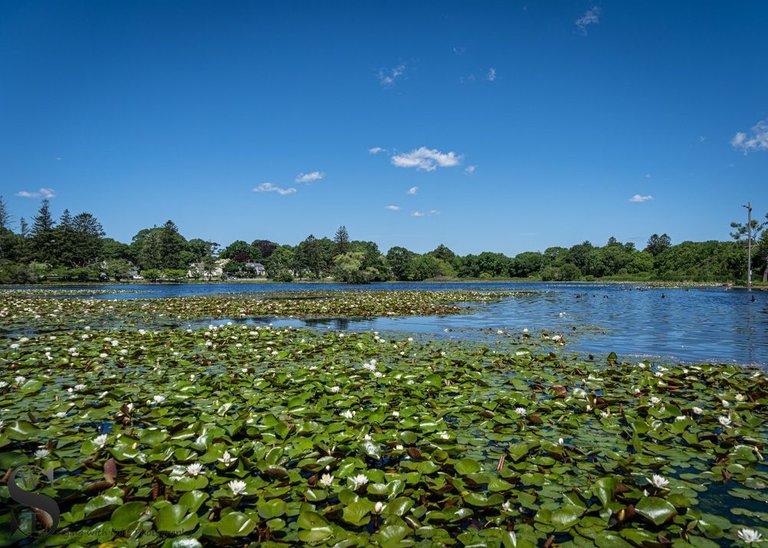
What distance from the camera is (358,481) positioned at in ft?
10.5

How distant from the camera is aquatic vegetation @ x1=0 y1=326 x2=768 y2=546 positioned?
2783 mm

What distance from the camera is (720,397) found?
5.49 m

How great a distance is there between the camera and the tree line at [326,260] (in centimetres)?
6391

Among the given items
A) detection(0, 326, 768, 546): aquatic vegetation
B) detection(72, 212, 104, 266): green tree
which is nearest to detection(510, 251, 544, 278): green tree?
detection(72, 212, 104, 266): green tree

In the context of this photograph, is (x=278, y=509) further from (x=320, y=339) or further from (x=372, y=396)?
(x=320, y=339)

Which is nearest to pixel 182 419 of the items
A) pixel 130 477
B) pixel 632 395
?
pixel 130 477

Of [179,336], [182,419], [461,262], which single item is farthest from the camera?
[461,262]

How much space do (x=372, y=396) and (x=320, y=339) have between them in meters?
5.21

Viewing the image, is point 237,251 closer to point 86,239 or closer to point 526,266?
point 86,239

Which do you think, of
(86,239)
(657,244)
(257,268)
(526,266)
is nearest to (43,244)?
(86,239)

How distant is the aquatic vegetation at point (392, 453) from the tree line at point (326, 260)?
51866 mm

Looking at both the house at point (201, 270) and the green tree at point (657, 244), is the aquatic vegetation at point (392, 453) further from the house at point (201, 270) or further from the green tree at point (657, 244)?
the green tree at point (657, 244)

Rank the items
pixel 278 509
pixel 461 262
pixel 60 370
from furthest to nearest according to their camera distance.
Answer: pixel 461 262 → pixel 60 370 → pixel 278 509

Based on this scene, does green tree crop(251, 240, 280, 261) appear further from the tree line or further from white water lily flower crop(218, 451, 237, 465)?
white water lily flower crop(218, 451, 237, 465)
